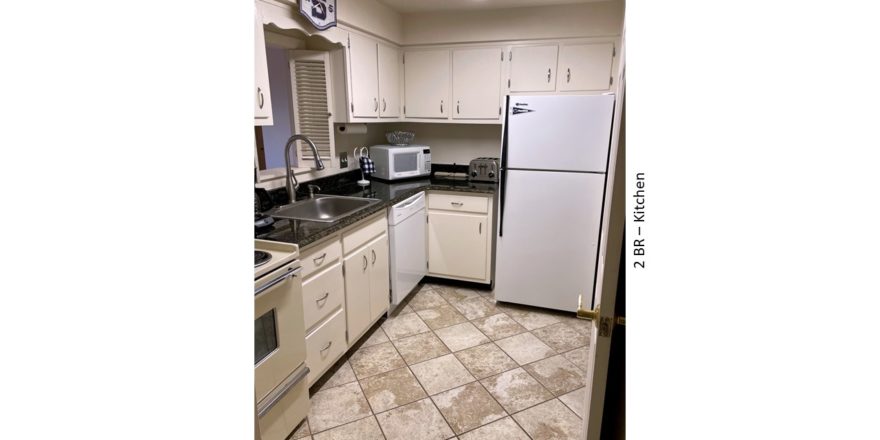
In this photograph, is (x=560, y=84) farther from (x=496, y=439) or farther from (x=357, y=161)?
(x=496, y=439)

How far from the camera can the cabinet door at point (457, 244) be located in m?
3.20

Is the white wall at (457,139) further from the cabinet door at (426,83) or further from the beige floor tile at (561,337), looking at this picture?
the beige floor tile at (561,337)

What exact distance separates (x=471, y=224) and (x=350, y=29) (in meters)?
1.64

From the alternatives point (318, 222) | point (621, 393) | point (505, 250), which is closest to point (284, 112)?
point (318, 222)

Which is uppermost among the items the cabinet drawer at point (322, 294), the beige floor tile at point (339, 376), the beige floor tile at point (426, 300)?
the cabinet drawer at point (322, 294)

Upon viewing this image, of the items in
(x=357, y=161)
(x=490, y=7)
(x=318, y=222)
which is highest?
(x=490, y=7)

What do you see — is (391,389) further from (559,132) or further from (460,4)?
(460,4)

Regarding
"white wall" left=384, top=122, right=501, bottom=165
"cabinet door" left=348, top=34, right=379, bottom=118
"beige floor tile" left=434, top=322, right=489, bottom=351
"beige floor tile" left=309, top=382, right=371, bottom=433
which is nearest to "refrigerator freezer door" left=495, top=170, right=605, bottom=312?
"beige floor tile" left=434, top=322, right=489, bottom=351

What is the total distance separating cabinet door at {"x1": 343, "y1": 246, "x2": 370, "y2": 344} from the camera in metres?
2.28

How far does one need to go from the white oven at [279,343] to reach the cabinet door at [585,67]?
250cm

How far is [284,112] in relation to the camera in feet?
11.1

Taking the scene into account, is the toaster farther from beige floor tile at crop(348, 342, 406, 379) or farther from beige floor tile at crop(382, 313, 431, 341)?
beige floor tile at crop(348, 342, 406, 379)

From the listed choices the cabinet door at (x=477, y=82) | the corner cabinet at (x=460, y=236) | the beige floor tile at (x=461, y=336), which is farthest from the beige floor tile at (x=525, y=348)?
the cabinet door at (x=477, y=82)

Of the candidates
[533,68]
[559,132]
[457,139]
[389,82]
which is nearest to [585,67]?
[533,68]
